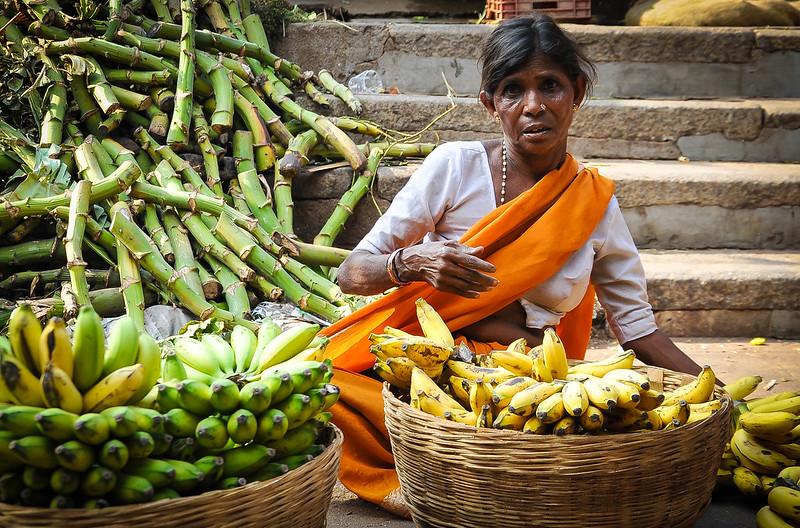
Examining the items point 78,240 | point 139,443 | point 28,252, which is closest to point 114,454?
point 139,443

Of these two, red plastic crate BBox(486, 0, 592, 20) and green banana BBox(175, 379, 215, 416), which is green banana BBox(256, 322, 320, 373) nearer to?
green banana BBox(175, 379, 215, 416)

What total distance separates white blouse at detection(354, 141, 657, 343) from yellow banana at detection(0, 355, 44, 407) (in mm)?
1322

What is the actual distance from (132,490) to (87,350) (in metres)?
0.28

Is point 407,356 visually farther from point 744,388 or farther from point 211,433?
point 744,388

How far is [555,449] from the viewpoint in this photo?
64.8 inches

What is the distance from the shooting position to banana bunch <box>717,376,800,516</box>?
220cm

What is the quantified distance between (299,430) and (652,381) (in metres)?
1.14

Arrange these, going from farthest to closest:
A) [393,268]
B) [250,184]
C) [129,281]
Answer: [250,184] → [129,281] → [393,268]

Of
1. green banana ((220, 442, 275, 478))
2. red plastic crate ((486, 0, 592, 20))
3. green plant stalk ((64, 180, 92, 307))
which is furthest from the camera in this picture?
red plastic crate ((486, 0, 592, 20))

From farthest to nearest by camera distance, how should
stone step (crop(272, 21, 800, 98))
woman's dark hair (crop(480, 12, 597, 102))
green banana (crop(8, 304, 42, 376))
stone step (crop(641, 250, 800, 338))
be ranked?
stone step (crop(272, 21, 800, 98))
stone step (crop(641, 250, 800, 338))
woman's dark hair (crop(480, 12, 597, 102))
green banana (crop(8, 304, 42, 376))

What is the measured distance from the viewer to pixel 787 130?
16.5 ft

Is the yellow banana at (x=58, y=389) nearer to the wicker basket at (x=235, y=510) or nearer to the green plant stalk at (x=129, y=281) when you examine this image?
the wicker basket at (x=235, y=510)

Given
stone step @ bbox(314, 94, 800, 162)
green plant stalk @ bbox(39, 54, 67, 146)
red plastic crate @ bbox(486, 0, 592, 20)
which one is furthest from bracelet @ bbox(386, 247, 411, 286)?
red plastic crate @ bbox(486, 0, 592, 20)

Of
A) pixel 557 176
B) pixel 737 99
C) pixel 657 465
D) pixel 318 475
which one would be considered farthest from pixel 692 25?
pixel 318 475
